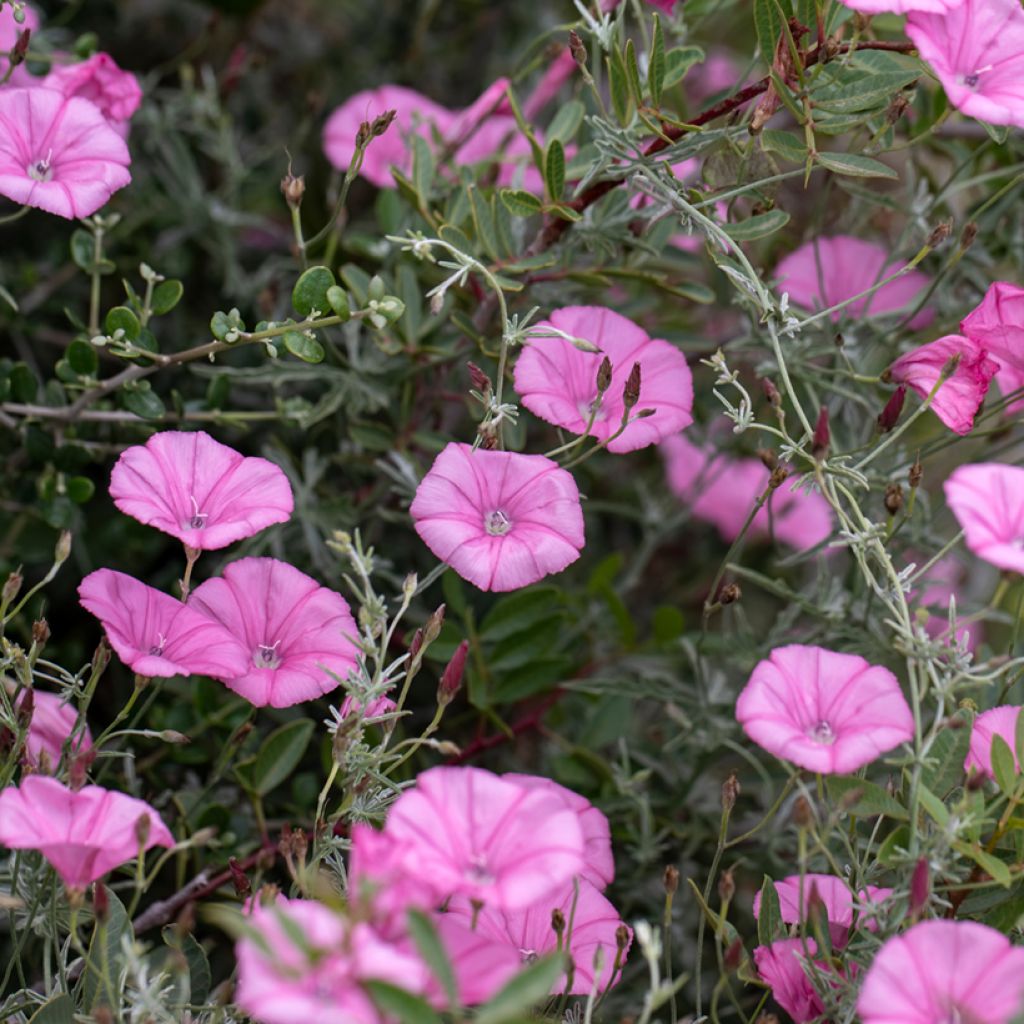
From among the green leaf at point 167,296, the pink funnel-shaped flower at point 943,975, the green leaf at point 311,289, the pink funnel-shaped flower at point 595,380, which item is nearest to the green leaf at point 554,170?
the pink funnel-shaped flower at point 595,380

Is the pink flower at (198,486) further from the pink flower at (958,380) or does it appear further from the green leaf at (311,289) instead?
the pink flower at (958,380)

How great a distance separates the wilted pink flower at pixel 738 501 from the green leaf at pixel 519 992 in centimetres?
116

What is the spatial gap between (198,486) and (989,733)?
66cm

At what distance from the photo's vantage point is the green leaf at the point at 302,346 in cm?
111

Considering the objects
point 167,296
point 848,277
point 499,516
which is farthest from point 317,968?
point 848,277

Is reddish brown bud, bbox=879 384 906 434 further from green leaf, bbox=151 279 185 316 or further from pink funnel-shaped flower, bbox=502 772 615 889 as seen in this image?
green leaf, bbox=151 279 185 316

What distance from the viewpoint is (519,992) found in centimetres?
68

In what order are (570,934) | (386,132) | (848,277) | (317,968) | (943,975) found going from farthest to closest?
(386,132) → (848,277) → (570,934) → (943,975) → (317,968)

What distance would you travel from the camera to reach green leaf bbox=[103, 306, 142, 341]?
1158mm

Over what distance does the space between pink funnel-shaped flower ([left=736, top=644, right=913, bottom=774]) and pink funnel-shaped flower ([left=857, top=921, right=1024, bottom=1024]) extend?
13 cm

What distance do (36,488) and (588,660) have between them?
65cm

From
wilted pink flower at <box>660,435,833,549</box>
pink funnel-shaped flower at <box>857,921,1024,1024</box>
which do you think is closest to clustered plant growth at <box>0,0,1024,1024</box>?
pink funnel-shaped flower at <box>857,921,1024,1024</box>

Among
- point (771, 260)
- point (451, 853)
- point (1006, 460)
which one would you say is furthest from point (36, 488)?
point (1006, 460)

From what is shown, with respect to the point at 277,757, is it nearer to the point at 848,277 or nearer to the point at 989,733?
the point at 989,733
